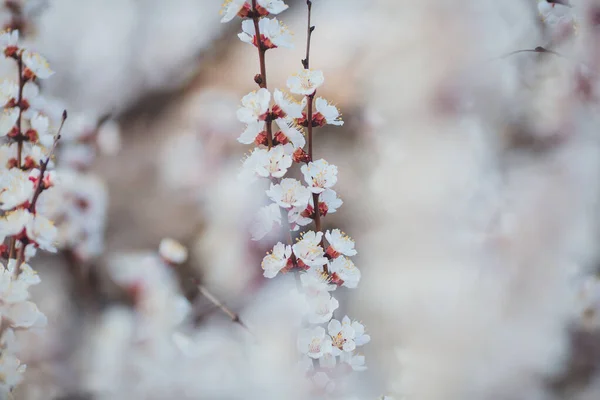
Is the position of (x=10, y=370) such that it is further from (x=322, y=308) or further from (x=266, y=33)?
(x=266, y=33)

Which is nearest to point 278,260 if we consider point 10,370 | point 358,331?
point 358,331

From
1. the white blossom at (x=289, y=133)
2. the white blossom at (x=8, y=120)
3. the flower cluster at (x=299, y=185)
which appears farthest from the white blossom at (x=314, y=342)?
the white blossom at (x=8, y=120)

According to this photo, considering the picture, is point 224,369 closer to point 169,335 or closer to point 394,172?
point 169,335

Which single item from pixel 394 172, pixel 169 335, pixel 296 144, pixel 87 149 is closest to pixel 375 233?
pixel 394 172

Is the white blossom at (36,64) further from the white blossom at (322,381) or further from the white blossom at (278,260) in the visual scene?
the white blossom at (322,381)

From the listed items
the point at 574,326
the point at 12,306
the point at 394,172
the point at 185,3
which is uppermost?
the point at 185,3

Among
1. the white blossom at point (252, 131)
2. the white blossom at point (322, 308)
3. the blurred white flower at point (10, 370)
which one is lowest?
the blurred white flower at point (10, 370)
